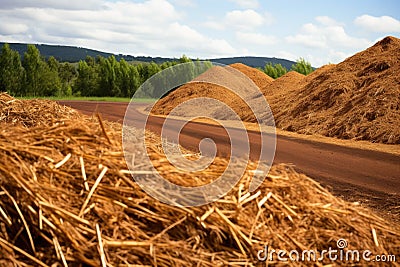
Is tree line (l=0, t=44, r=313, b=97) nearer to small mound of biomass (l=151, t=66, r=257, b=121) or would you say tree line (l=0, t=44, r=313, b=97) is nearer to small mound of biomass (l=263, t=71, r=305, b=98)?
small mound of biomass (l=151, t=66, r=257, b=121)

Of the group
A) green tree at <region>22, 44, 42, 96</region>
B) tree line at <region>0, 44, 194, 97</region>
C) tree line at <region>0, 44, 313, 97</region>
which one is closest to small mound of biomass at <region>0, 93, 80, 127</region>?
tree line at <region>0, 44, 313, 97</region>

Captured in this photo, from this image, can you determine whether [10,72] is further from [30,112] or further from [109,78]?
[30,112]

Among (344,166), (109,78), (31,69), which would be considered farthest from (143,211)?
(109,78)

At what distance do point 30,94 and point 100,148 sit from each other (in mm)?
55296

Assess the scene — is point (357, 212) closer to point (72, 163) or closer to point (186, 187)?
point (186, 187)

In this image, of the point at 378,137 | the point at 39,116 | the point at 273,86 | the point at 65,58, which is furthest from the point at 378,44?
the point at 65,58

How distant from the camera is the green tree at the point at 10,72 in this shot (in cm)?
5268

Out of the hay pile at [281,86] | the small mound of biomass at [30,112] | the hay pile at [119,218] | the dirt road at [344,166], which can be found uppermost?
the hay pile at [281,86]

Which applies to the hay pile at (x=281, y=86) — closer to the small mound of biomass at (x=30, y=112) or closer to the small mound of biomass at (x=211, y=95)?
the small mound of biomass at (x=211, y=95)

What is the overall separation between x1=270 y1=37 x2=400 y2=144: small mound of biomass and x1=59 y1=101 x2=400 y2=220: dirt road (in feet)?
6.80

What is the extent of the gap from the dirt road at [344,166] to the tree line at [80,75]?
3511 centimetres

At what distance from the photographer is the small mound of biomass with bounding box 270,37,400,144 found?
1501cm

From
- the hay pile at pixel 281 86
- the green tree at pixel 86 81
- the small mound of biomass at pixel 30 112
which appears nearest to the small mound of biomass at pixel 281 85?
the hay pile at pixel 281 86

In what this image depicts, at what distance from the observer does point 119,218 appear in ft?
10.2
